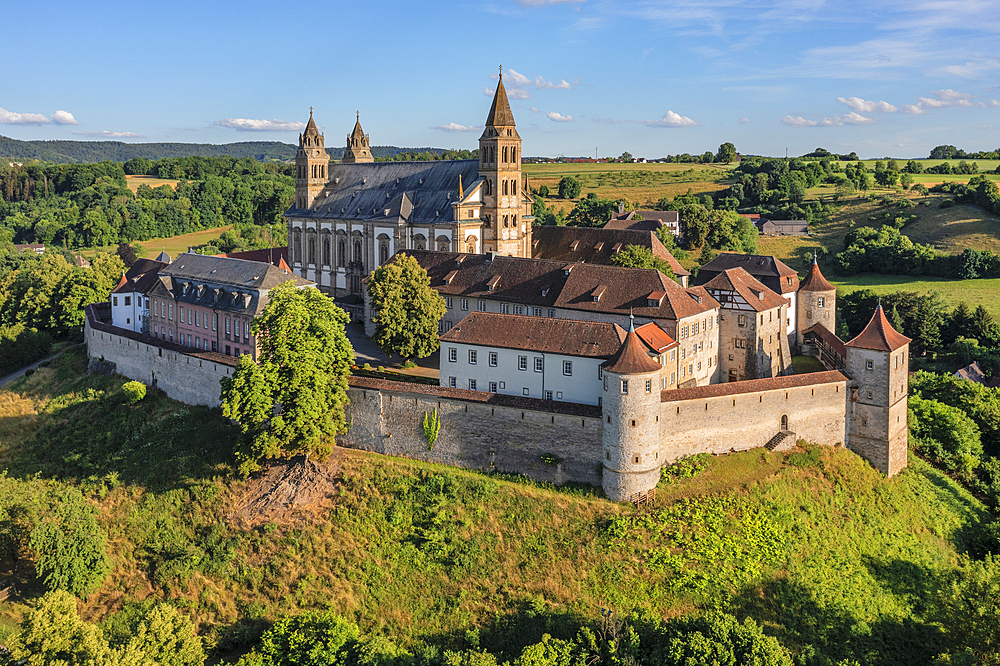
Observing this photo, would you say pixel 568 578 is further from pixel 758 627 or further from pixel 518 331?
pixel 518 331

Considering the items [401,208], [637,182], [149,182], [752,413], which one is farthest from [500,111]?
[149,182]

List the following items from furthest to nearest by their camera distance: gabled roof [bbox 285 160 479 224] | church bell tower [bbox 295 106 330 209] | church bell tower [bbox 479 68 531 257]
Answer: church bell tower [bbox 295 106 330 209] → gabled roof [bbox 285 160 479 224] → church bell tower [bbox 479 68 531 257]

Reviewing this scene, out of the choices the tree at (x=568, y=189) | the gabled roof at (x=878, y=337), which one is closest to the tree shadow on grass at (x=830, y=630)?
the gabled roof at (x=878, y=337)

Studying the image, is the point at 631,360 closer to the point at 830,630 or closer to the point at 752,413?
the point at 752,413

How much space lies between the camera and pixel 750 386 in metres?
48.3

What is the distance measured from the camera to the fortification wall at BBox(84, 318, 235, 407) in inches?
2329

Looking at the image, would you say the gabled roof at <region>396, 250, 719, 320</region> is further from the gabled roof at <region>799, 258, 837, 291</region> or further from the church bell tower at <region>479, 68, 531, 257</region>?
the gabled roof at <region>799, 258, 837, 291</region>

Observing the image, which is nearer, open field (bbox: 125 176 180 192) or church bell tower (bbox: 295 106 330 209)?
church bell tower (bbox: 295 106 330 209)

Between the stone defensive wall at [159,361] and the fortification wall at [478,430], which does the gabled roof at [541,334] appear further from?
the stone defensive wall at [159,361]

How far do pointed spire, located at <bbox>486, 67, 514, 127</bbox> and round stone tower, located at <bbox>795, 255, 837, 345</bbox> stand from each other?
28.9m

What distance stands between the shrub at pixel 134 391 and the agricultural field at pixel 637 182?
97.6 metres

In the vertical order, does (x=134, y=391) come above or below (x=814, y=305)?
below

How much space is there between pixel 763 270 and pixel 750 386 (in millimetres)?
18664

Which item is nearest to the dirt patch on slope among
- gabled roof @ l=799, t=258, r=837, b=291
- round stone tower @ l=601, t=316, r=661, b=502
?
round stone tower @ l=601, t=316, r=661, b=502
